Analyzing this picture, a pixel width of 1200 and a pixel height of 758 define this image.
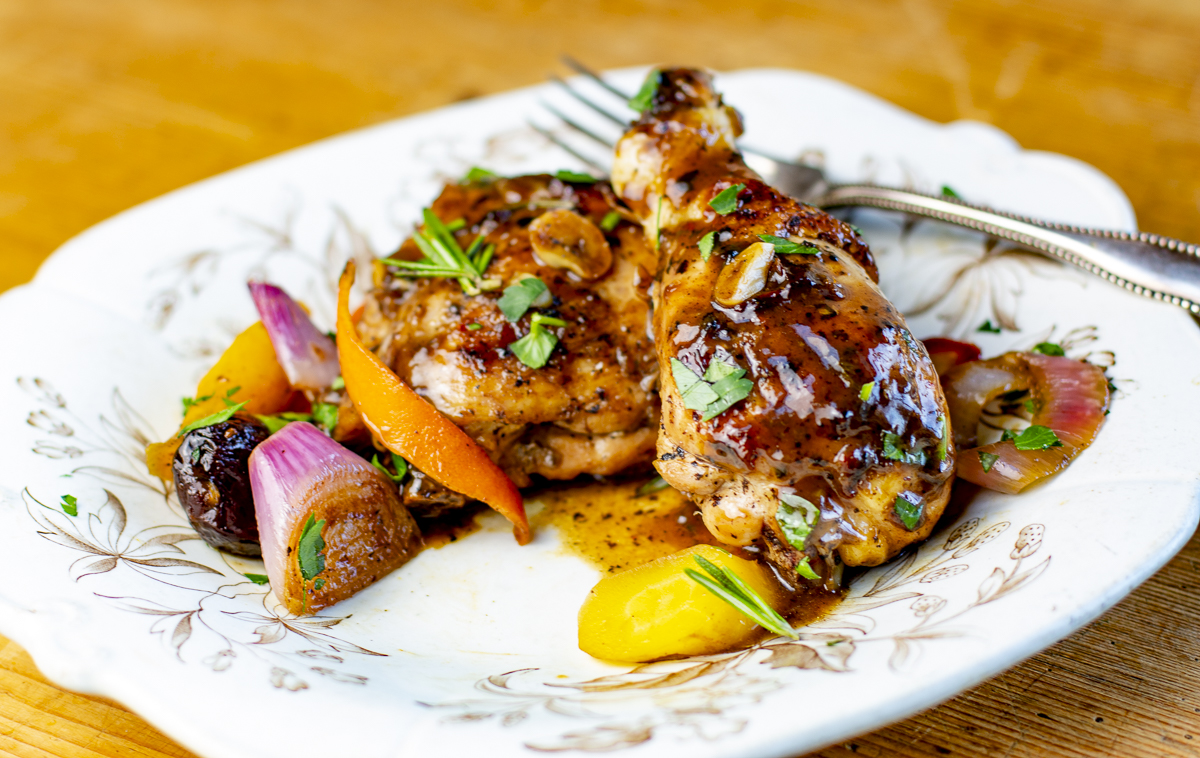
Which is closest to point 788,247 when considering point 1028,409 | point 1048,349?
point 1028,409

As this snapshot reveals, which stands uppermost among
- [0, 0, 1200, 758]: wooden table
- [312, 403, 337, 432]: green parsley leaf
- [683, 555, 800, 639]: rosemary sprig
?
[0, 0, 1200, 758]: wooden table

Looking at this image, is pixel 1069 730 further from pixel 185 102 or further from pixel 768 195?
A: pixel 185 102

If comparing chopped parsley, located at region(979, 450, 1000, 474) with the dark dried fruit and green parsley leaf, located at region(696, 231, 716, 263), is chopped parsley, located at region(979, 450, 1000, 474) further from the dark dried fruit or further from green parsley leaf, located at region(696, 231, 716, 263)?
the dark dried fruit

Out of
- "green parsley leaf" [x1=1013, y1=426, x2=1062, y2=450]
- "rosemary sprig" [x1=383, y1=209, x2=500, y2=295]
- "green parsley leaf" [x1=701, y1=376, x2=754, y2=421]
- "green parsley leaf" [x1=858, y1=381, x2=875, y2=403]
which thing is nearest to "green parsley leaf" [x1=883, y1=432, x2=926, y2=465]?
"green parsley leaf" [x1=858, y1=381, x2=875, y2=403]

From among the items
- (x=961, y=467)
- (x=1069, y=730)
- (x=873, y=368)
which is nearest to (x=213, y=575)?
(x=873, y=368)

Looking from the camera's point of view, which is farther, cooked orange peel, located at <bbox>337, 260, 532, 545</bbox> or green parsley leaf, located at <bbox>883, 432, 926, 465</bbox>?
cooked orange peel, located at <bbox>337, 260, 532, 545</bbox>

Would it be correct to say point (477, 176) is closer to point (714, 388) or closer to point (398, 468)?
point (398, 468)
